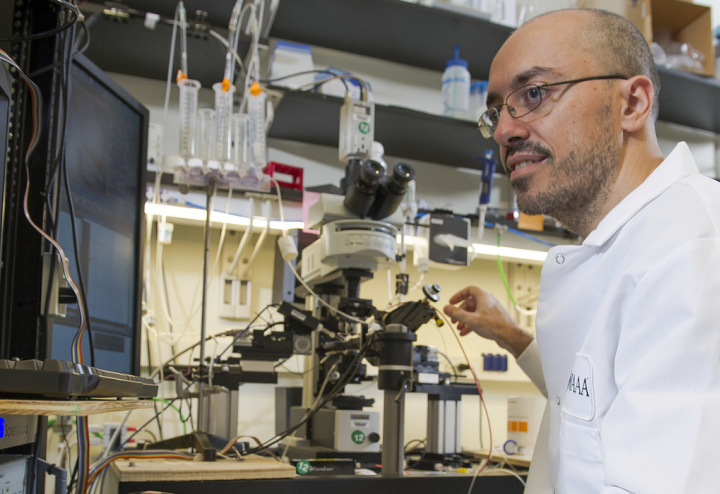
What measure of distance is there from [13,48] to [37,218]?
0.96 feet

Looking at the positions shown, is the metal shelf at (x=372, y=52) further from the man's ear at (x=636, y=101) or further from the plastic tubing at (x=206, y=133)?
the man's ear at (x=636, y=101)

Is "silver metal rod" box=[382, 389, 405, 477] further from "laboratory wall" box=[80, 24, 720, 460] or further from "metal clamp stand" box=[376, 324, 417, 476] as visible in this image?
"laboratory wall" box=[80, 24, 720, 460]

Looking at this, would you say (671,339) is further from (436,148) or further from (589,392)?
(436,148)

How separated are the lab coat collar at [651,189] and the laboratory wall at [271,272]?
140 centimetres

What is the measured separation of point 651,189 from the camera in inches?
33.2

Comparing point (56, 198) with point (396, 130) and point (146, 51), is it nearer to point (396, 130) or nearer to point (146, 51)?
point (146, 51)

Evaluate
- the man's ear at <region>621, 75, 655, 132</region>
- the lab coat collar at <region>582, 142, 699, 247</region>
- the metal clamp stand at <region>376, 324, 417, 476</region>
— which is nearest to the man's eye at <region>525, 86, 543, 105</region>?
the man's ear at <region>621, 75, 655, 132</region>

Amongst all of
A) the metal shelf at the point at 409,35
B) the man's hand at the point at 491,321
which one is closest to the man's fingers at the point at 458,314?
the man's hand at the point at 491,321

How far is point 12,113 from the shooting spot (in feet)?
3.17

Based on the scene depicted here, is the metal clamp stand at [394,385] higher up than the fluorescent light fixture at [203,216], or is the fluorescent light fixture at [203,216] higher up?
the fluorescent light fixture at [203,216]

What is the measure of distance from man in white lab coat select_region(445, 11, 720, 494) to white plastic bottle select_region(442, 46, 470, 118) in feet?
4.41

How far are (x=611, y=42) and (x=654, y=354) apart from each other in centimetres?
62

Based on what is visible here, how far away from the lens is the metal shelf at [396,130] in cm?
225

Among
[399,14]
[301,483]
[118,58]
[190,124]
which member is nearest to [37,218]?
[301,483]
